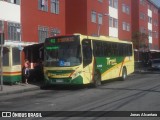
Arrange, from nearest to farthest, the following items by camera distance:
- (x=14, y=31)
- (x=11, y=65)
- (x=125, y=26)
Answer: (x=11, y=65) → (x=14, y=31) → (x=125, y=26)

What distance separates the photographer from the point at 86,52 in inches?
935

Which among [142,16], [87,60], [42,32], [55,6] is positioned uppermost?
[142,16]

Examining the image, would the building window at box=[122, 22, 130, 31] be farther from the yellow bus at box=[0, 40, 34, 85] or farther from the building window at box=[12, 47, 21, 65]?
the yellow bus at box=[0, 40, 34, 85]

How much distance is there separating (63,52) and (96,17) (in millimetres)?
29071

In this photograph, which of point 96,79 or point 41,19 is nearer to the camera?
point 96,79

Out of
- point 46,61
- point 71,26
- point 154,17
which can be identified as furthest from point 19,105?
point 154,17

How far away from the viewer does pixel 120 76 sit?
3083cm

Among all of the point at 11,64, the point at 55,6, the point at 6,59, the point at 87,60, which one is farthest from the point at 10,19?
the point at 87,60

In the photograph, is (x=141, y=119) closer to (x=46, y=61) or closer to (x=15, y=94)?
(x=15, y=94)

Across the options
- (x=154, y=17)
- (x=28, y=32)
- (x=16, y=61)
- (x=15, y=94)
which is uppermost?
(x=154, y=17)

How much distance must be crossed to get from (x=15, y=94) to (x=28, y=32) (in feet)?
50.4

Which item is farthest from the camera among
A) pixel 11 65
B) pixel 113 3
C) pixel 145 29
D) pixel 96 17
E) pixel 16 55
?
pixel 145 29

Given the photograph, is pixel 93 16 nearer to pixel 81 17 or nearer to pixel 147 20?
pixel 81 17

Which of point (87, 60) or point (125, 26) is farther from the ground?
point (125, 26)
